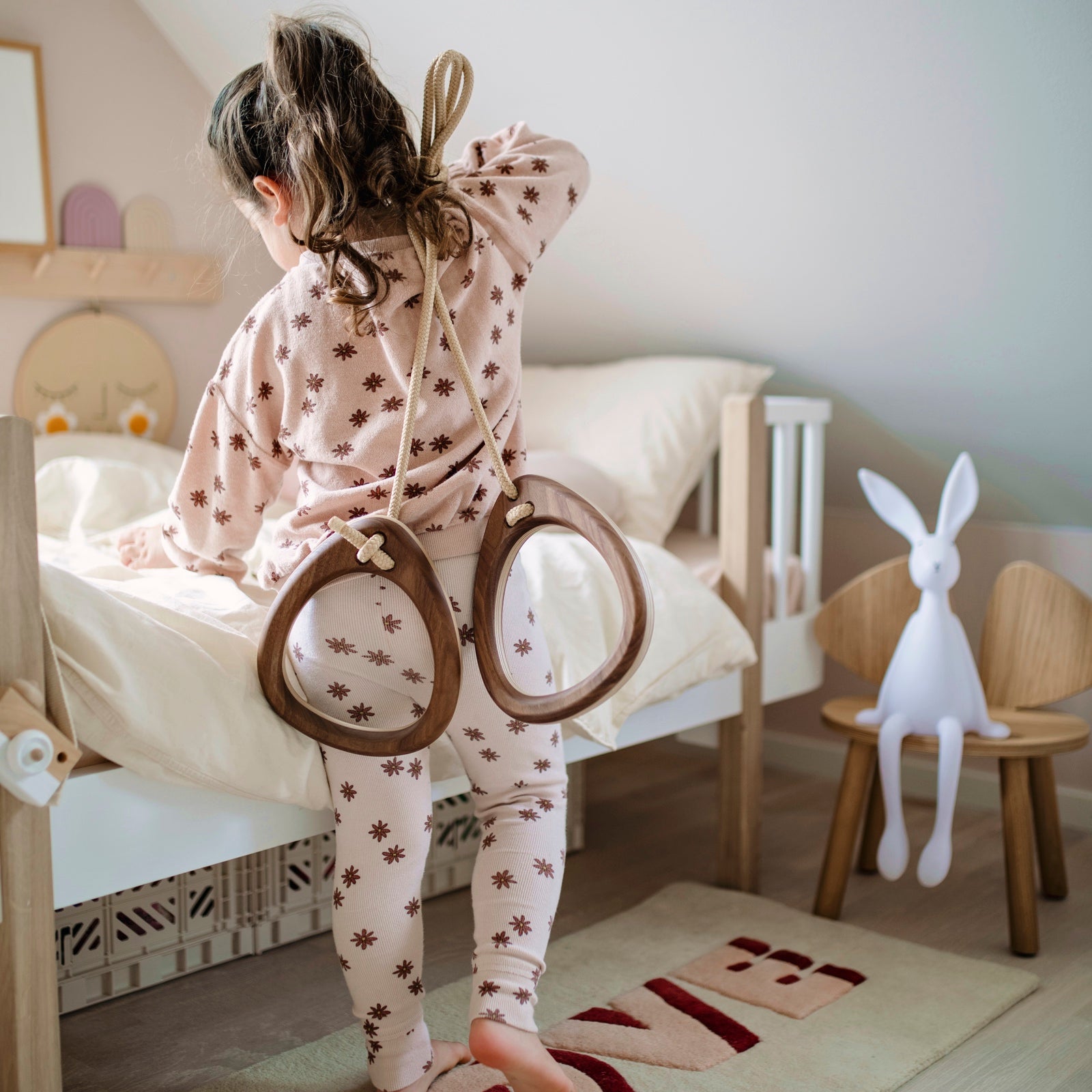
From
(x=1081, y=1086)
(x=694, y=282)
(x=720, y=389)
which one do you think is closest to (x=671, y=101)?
(x=694, y=282)

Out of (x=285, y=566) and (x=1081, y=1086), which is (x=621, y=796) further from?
(x=285, y=566)

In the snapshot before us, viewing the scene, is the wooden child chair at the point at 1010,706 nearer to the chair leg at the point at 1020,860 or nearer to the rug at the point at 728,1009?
the chair leg at the point at 1020,860

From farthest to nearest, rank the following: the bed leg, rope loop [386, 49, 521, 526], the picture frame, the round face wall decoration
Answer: the round face wall decoration, the picture frame, the bed leg, rope loop [386, 49, 521, 526]

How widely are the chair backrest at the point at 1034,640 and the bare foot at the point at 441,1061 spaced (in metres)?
1.12

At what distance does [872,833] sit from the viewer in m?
2.09

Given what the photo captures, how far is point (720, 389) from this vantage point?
2232 mm

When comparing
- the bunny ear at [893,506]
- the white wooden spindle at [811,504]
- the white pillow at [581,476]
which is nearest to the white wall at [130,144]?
the white pillow at [581,476]

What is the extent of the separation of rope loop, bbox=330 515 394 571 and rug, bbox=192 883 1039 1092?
2.11 feet

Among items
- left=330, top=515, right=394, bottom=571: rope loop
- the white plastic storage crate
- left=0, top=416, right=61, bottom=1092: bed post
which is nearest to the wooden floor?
the white plastic storage crate

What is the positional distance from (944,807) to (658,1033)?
Answer: 57 centimetres

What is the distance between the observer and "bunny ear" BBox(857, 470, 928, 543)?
1882 millimetres

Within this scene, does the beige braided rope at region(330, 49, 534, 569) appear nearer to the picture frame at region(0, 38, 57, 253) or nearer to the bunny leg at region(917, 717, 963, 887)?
the bunny leg at region(917, 717, 963, 887)

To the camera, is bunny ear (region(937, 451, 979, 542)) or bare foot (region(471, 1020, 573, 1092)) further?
bunny ear (region(937, 451, 979, 542))

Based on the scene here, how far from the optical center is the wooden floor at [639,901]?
143cm
